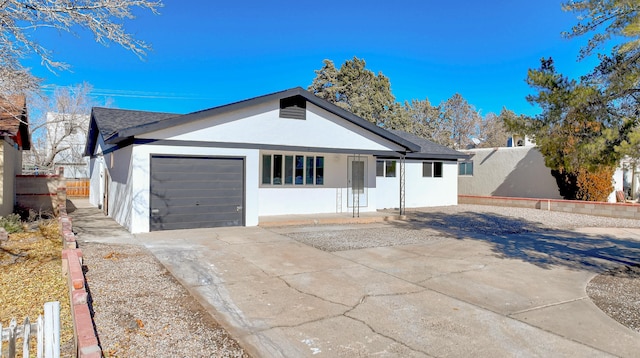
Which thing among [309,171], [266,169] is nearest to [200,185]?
[266,169]

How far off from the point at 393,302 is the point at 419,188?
48.1 ft

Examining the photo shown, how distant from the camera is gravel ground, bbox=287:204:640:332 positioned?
5954 millimetres

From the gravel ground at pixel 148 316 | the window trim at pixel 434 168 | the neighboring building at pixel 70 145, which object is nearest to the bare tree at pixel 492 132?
the window trim at pixel 434 168

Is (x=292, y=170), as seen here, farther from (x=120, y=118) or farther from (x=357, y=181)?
(x=120, y=118)

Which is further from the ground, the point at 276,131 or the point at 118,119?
the point at 118,119

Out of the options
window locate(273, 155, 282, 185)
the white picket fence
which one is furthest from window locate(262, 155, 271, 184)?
the white picket fence

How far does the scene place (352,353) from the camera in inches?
150

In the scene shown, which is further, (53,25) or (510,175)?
(510,175)

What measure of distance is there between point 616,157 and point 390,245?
4851mm

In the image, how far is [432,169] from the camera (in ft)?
64.9

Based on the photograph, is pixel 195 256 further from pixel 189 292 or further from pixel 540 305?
pixel 540 305

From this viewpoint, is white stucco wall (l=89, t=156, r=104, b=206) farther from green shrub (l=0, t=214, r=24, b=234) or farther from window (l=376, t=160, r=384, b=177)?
window (l=376, t=160, r=384, b=177)

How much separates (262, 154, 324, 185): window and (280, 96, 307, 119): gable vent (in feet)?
6.15

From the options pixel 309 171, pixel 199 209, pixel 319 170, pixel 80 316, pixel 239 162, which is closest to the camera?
pixel 80 316
